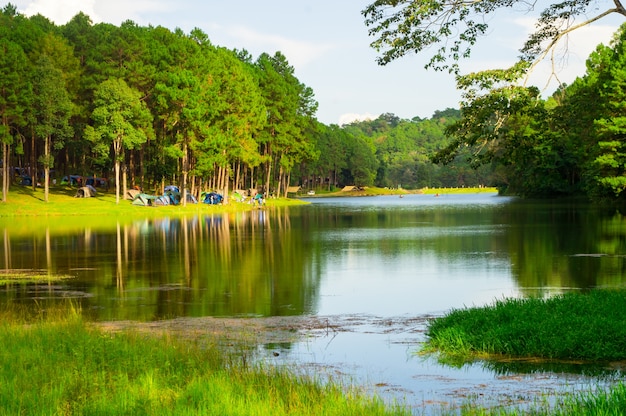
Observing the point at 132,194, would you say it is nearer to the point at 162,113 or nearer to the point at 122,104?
the point at 162,113

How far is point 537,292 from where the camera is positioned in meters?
23.7

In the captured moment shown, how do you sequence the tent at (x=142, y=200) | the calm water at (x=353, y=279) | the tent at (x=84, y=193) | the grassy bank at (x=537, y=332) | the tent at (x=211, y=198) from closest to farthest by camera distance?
1. the calm water at (x=353, y=279)
2. the grassy bank at (x=537, y=332)
3. the tent at (x=142, y=200)
4. the tent at (x=84, y=193)
5. the tent at (x=211, y=198)

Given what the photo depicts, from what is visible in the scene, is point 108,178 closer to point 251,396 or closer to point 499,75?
point 499,75

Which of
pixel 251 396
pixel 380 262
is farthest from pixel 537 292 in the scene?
pixel 251 396

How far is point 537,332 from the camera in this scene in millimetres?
15648

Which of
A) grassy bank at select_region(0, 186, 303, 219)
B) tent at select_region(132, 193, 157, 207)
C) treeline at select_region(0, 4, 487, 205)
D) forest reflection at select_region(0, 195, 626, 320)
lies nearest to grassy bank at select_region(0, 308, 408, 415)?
forest reflection at select_region(0, 195, 626, 320)

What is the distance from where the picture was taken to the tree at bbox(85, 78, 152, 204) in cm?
7919

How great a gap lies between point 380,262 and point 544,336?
62.2 feet

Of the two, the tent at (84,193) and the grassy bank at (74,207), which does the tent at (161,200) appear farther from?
the tent at (84,193)

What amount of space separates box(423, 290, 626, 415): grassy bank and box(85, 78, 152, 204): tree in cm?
6606

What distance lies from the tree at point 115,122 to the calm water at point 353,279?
26.7m

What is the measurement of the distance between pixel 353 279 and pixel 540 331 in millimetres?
13405

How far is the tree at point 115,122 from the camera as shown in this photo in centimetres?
7919

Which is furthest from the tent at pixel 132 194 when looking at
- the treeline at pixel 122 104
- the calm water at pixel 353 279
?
the calm water at pixel 353 279
